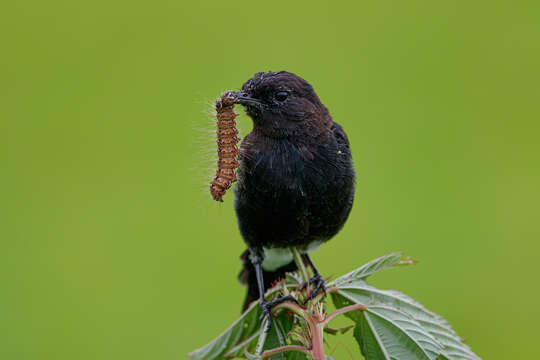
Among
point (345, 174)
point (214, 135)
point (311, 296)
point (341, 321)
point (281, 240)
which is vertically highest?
point (214, 135)

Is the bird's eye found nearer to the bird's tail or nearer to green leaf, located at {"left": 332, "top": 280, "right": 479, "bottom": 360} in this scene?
green leaf, located at {"left": 332, "top": 280, "right": 479, "bottom": 360}

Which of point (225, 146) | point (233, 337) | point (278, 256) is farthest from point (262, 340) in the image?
point (278, 256)

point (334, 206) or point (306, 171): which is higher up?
point (306, 171)

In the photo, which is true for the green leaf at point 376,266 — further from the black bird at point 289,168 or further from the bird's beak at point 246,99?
the bird's beak at point 246,99

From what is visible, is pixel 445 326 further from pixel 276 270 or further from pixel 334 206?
pixel 276 270

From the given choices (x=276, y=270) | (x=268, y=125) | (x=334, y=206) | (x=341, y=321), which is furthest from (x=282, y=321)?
(x=341, y=321)

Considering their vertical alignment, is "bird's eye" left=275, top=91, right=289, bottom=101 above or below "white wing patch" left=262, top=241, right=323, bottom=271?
above

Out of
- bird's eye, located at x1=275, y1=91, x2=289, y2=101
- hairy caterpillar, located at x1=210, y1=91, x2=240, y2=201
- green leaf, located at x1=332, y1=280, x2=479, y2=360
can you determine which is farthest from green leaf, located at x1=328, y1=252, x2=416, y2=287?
bird's eye, located at x1=275, y1=91, x2=289, y2=101

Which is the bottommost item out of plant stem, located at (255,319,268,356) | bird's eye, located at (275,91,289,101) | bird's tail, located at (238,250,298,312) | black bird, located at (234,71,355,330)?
plant stem, located at (255,319,268,356)

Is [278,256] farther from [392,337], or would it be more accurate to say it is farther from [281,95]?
[392,337]
